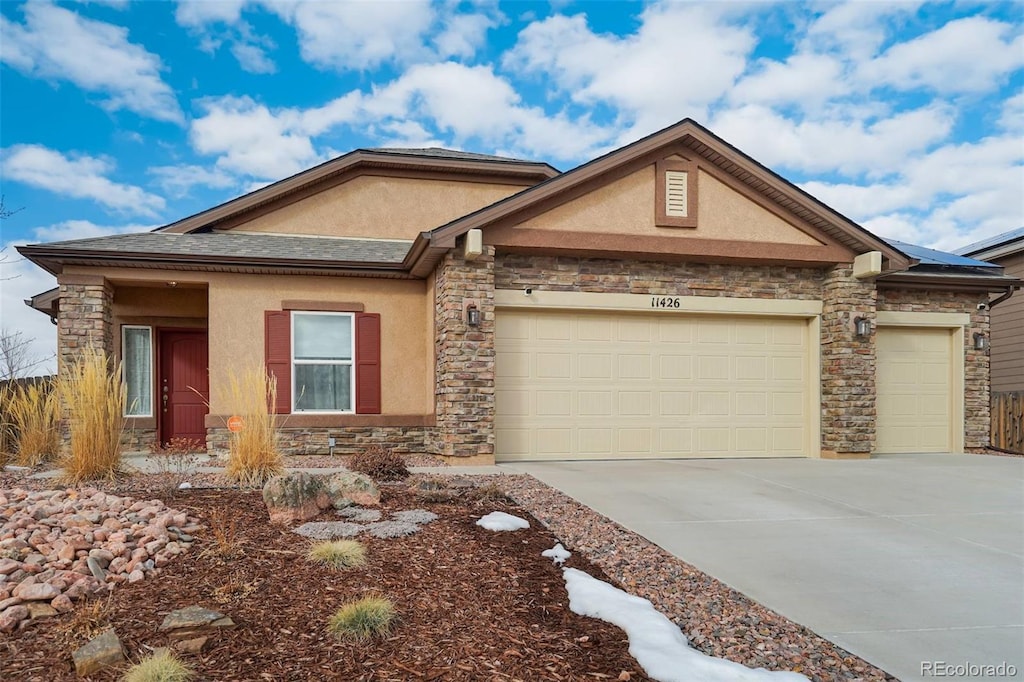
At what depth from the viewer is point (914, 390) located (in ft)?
37.6

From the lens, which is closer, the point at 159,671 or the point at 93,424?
the point at 159,671

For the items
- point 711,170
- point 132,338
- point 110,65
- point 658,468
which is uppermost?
point 110,65

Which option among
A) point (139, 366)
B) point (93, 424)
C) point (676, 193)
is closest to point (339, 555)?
point (93, 424)

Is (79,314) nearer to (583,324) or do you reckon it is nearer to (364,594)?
(583,324)

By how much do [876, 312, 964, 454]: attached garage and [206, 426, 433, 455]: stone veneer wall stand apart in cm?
739

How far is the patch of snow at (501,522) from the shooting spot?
5.38 meters

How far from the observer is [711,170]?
1005 centimetres

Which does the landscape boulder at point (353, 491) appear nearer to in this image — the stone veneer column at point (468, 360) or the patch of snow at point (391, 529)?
the patch of snow at point (391, 529)

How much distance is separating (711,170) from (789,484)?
15.3 feet

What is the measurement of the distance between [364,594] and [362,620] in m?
0.49

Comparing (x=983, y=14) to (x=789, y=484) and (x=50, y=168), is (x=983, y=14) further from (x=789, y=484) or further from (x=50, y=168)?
(x=50, y=168)

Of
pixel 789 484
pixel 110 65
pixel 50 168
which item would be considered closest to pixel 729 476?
pixel 789 484
